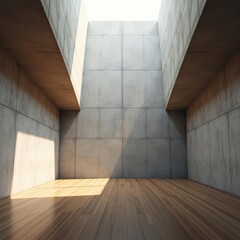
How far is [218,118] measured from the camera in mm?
8000

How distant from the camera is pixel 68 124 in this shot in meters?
12.3

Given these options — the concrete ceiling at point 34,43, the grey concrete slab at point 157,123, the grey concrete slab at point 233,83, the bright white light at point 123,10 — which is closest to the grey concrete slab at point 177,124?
the grey concrete slab at point 157,123

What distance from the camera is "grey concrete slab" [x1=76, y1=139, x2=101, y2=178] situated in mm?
12016

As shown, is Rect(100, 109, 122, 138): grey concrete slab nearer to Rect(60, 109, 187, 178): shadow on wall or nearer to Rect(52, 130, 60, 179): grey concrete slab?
Rect(60, 109, 187, 178): shadow on wall

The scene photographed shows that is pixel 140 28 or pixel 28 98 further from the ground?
pixel 140 28

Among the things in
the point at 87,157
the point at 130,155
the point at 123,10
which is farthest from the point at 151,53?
the point at 87,157

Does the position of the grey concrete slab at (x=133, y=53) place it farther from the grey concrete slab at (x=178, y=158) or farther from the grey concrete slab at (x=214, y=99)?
the grey concrete slab at (x=214, y=99)

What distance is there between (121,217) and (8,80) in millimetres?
4401

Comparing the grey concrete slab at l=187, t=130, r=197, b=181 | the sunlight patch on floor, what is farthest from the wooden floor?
the grey concrete slab at l=187, t=130, r=197, b=181

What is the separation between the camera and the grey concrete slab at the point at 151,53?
12930 mm

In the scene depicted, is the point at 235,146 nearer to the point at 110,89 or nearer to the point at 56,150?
the point at 110,89

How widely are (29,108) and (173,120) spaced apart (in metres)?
6.40

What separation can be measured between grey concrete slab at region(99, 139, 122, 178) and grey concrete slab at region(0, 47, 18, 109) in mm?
5566

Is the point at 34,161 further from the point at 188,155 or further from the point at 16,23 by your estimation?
the point at 188,155
